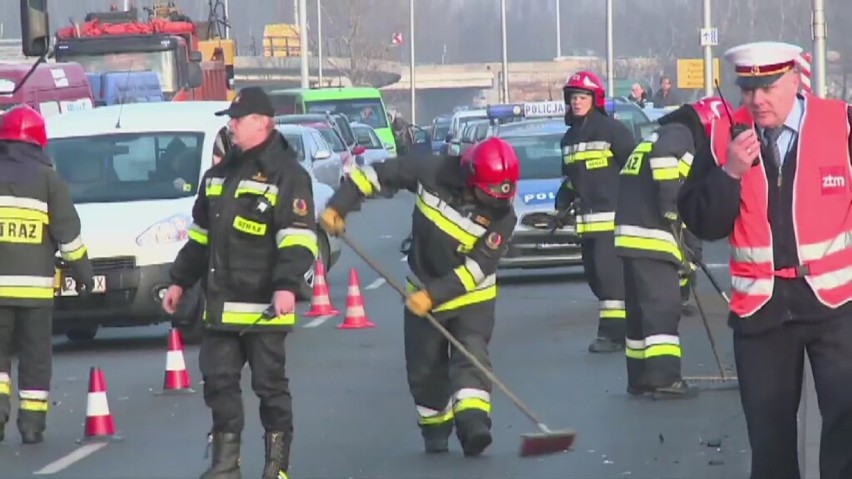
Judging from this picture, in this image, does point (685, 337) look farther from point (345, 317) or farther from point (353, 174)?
point (353, 174)

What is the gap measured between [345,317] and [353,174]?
7630 mm

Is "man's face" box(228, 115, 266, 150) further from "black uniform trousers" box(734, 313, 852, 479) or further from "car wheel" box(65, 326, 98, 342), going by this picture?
"car wheel" box(65, 326, 98, 342)

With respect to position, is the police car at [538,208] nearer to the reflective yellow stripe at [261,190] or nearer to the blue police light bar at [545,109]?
the blue police light bar at [545,109]

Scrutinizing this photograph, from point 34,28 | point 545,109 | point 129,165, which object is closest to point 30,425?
point 34,28

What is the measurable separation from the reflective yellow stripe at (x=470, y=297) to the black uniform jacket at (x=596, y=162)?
401 centimetres

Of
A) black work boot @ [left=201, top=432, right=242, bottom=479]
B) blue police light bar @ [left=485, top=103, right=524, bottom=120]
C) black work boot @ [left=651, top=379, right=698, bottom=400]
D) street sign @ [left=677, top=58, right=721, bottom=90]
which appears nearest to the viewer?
black work boot @ [left=201, top=432, right=242, bottom=479]

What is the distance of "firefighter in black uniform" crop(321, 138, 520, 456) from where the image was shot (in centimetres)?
959

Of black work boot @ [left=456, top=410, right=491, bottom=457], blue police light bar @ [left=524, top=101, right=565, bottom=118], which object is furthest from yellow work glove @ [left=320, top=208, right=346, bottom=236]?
blue police light bar @ [left=524, top=101, right=565, bottom=118]

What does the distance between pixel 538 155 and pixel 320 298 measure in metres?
4.69

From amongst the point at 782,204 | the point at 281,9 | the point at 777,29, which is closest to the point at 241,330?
the point at 782,204

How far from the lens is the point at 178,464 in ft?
33.1

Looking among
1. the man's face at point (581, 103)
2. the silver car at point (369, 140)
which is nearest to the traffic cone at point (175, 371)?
the man's face at point (581, 103)

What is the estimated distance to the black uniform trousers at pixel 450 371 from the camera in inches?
386

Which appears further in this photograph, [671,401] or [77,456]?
[671,401]
